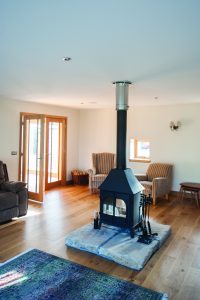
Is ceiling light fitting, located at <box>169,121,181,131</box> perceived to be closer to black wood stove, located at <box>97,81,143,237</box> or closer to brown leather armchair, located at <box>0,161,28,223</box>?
black wood stove, located at <box>97,81,143,237</box>

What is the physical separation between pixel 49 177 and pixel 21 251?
407 centimetres

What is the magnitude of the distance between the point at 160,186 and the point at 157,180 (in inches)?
9.2

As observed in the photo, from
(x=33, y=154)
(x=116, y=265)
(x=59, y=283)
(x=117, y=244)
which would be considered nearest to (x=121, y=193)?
(x=117, y=244)

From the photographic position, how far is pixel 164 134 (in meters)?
6.67

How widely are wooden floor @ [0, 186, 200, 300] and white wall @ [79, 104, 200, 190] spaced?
0.98 meters

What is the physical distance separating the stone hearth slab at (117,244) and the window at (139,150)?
3.25 m

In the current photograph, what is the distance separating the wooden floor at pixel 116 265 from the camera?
2793 mm

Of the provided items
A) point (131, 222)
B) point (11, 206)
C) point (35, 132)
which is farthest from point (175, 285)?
point (35, 132)

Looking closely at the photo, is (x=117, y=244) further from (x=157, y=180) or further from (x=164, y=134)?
(x=164, y=134)

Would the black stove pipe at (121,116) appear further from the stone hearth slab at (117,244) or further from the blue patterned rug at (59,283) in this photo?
the blue patterned rug at (59,283)

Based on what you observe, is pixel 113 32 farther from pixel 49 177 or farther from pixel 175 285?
pixel 49 177

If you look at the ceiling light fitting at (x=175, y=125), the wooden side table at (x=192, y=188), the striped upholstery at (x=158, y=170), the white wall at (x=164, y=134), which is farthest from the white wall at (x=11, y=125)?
the wooden side table at (x=192, y=188)

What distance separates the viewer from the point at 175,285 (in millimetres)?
2688

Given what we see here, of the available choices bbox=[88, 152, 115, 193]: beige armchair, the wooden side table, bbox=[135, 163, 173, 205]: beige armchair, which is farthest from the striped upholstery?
bbox=[88, 152, 115, 193]: beige armchair
